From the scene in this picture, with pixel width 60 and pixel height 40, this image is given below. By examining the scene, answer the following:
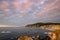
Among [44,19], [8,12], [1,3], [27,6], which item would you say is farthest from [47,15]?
[1,3]

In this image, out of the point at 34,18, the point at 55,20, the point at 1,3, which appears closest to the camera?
the point at 1,3

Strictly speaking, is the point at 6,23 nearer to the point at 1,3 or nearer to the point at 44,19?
the point at 1,3

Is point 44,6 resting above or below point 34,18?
above

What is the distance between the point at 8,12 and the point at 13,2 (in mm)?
280

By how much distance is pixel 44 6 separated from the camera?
9.36 feet

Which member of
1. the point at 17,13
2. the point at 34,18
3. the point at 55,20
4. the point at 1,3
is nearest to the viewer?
the point at 1,3

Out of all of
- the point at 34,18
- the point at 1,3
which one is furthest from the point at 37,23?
the point at 1,3

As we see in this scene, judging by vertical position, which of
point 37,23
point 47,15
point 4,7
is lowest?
point 37,23

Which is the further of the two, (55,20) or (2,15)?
(55,20)

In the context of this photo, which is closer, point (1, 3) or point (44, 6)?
point (1, 3)

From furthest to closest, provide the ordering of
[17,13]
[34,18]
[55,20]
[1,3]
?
[55,20] → [34,18] → [17,13] → [1,3]

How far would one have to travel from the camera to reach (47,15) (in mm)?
3023

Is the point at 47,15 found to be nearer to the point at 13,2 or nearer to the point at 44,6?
the point at 44,6

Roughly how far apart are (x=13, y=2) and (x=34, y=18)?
2.40 feet
